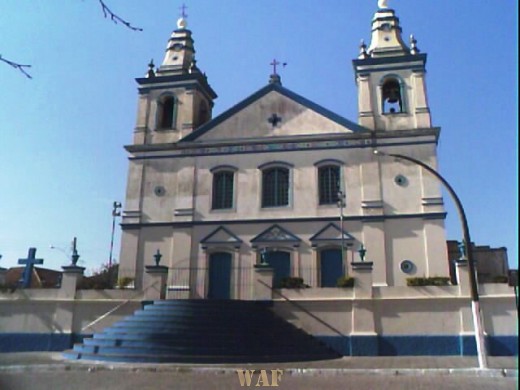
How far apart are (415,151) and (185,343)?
12.6m

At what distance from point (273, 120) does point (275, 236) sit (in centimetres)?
551

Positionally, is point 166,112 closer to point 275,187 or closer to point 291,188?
point 275,187

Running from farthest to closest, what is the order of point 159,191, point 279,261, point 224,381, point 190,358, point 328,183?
1. point 159,191
2. point 328,183
3. point 279,261
4. point 190,358
5. point 224,381

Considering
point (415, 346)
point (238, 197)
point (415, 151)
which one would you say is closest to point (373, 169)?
point (415, 151)

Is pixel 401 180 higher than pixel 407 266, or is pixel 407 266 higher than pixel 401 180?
pixel 401 180

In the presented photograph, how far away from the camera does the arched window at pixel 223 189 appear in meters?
21.4

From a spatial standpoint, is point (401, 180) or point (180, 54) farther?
point (180, 54)

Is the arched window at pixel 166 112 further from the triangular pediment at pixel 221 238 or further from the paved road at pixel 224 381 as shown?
the paved road at pixel 224 381

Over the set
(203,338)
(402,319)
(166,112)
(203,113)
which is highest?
(203,113)

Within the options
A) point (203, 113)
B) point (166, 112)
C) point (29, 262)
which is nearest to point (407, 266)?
point (203, 113)

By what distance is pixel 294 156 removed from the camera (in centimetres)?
2127

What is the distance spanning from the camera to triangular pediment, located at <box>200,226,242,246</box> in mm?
20375

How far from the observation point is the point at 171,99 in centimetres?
2434

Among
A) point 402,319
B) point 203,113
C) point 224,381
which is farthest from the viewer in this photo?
point 203,113
